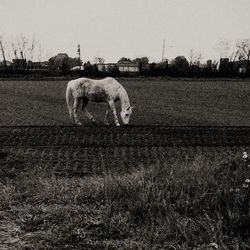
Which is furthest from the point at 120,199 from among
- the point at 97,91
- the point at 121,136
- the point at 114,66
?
the point at 114,66

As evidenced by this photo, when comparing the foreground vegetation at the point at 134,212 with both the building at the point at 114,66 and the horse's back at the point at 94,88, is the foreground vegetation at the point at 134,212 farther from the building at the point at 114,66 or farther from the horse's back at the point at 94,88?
the building at the point at 114,66

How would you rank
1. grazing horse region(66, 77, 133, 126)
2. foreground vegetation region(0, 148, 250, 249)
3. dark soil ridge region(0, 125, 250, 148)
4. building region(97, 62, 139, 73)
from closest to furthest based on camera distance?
foreground vegetation region(0, 148, 250, 249)
dark soil ridge region(0, 125, 250, 148)
grazing horse region(66, 77, 133, 126)
building region(97, 62, 139, 73)

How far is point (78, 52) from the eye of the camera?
93.9m

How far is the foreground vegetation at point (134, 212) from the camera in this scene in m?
4.71

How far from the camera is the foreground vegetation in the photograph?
15.4ft

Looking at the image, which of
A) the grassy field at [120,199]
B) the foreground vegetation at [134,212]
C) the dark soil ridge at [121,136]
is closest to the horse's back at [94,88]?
the dark soil ridge at [121,136]

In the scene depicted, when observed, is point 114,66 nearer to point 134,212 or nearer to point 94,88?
point 94,88

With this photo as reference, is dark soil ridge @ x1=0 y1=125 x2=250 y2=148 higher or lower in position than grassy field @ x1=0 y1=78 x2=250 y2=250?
lower

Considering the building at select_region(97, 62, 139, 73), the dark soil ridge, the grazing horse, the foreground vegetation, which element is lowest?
the building at select_region(97, 62, 139, 73)

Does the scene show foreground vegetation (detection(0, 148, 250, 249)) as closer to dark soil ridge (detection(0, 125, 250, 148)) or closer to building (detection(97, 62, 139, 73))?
dark soil ridge (detection(0, 125, 250, 148))

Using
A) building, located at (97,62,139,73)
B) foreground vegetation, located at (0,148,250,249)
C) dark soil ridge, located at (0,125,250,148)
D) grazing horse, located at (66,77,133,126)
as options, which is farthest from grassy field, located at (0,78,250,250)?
A: building, located at (97,62,139,73)

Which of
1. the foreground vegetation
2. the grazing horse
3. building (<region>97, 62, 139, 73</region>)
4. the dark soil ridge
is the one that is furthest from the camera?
building (<region>97, 62, 139, 73</region>)

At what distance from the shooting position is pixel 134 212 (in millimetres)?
5484

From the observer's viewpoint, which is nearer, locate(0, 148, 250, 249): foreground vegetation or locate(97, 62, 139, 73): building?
locate(0, 148, 250, 249): foreground vegetation
